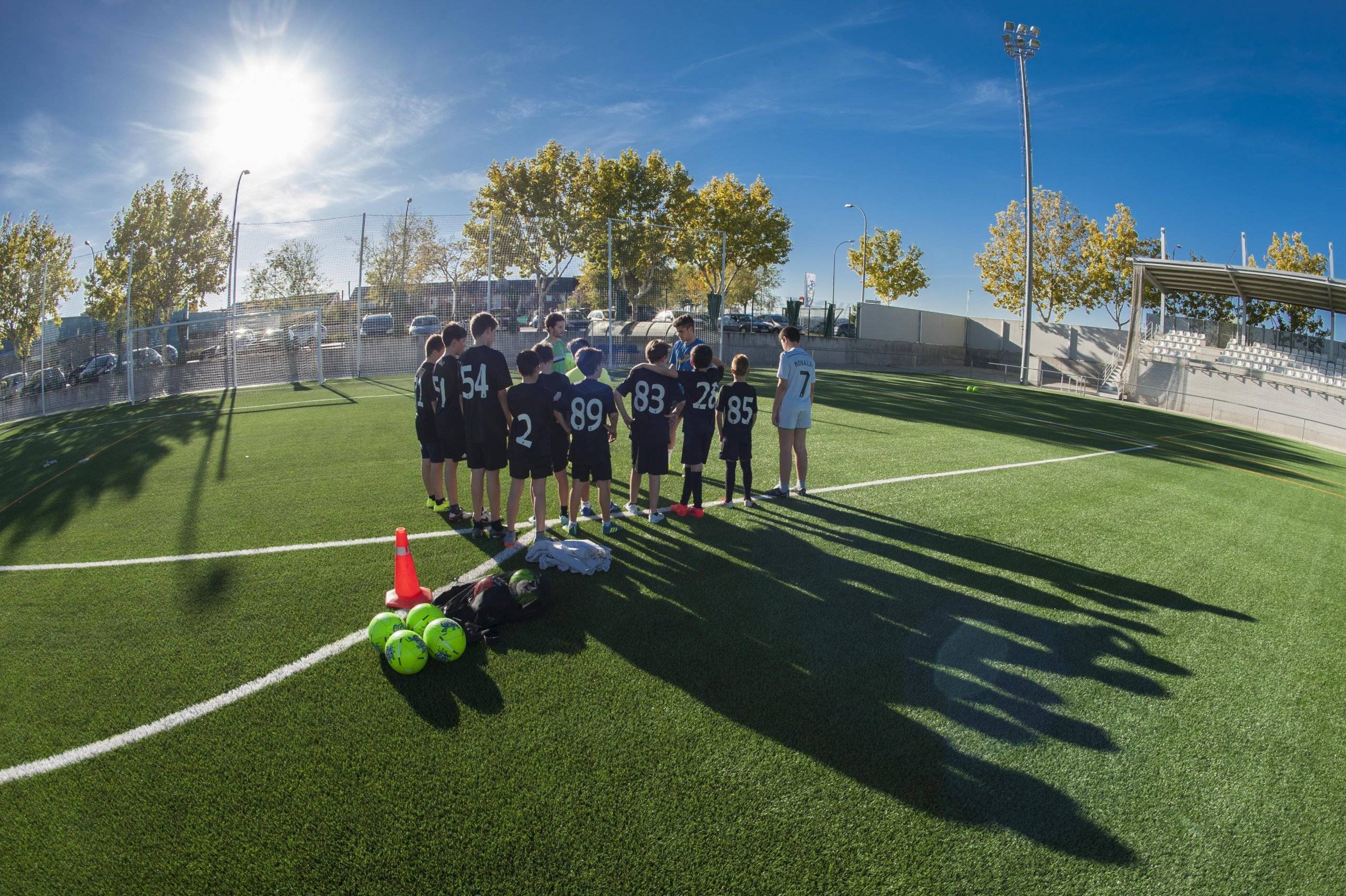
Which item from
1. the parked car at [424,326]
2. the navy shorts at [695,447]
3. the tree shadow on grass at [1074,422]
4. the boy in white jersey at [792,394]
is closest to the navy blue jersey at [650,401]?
the navy shorts at [695,447]

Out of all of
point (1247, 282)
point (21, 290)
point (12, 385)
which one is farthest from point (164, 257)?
point (1247, 282)

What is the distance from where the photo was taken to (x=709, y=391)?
287 inches

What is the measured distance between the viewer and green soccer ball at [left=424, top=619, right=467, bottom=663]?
410 cm

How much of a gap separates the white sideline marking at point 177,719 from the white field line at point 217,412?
12211 mm

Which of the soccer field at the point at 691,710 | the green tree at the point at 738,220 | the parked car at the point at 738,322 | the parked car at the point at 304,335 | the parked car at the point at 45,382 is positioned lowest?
the soccer field at the point at 691,710

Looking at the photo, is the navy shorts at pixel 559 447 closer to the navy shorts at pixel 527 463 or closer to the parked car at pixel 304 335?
the navy shorts at pixel 527 463

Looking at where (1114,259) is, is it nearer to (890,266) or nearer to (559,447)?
(890,266)

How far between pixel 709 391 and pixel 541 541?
2.54 m

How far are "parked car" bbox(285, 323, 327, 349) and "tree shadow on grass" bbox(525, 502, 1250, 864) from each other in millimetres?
15533

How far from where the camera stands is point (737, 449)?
7.46 meters

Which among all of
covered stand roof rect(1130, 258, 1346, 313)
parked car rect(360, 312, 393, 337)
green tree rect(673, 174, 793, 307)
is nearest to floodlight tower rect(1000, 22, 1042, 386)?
covered stand roof rect(1130, 258, 1346, 313)

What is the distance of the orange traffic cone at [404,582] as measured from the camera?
4.69 metres

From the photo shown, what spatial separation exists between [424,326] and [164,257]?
24.4 metres

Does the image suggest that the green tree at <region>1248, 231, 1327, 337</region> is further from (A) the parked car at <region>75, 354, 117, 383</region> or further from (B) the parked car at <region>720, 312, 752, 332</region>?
(A) the parked car at <region>75, 354, 117, 383</region>
